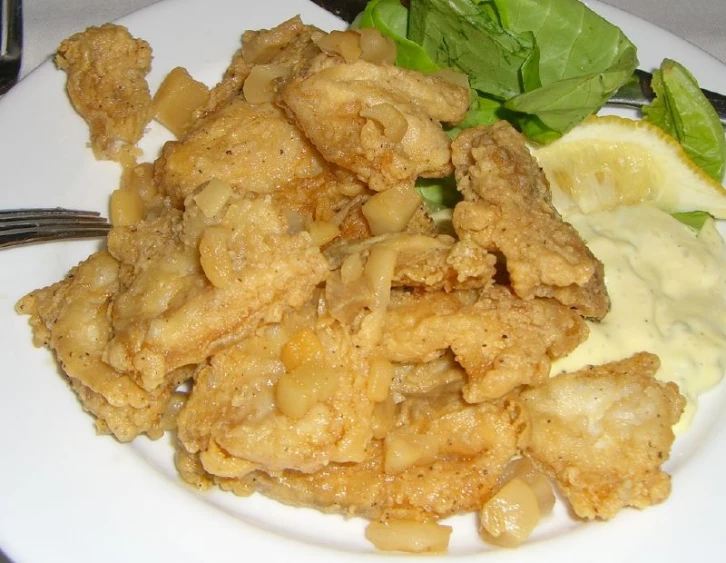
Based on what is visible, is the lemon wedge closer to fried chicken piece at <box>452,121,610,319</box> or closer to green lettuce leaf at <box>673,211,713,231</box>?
green lettuce leaf at <box>673,211,713,231</box>

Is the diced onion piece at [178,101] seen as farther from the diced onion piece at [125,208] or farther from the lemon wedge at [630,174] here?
the lemon wedge at [630,174]

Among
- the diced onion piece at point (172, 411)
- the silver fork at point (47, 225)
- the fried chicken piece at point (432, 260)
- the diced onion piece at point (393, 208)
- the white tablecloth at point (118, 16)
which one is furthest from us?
Result: the white tablecloth at point (118, 16)

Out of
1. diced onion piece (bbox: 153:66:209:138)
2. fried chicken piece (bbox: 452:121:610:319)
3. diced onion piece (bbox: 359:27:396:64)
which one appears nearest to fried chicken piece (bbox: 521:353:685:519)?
fried chicken piece (bbox: 452:121:610:319)

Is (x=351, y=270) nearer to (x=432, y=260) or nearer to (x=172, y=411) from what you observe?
(x=432, y=260)

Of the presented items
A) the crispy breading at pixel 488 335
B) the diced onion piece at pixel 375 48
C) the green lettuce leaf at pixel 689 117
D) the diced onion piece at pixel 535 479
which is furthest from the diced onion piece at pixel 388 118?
the green lettuce leaf at pixel 689 117

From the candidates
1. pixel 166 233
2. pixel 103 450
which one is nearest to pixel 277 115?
pixel 166 233
